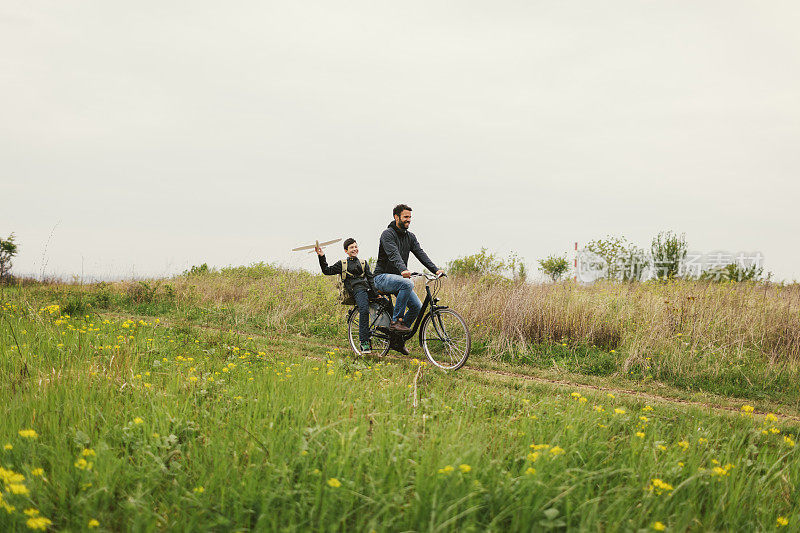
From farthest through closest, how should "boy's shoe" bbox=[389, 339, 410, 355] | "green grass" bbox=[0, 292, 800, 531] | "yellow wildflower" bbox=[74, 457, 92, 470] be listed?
"boy's shoe" bbox=[389, 339, 410, 355]
"yellow wildflower" bbox=[74, 457, 92, 470]
"green grass" bbox=[0, 292, 800, 531]

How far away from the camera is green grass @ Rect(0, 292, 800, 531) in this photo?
111 inches

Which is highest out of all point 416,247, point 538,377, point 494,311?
point 416,247

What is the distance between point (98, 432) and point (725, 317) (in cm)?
1025

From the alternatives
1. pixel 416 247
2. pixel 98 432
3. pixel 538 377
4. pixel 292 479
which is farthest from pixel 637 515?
pixel 416 247

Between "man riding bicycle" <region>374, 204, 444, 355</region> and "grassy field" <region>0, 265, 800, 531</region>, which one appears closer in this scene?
"grassy field" <region>0, 265, 800, 531</region>

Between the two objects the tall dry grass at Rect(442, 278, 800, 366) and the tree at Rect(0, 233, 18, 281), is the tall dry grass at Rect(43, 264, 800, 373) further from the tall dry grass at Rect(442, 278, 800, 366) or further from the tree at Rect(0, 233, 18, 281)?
the tree at Rect(0, 233, 18, 281)

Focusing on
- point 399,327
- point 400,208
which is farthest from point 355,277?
point 400,208

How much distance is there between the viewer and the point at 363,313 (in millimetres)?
8938

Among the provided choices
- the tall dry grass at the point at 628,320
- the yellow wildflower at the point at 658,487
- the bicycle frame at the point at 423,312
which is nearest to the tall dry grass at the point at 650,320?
the tall dry grass at the point at 628,320

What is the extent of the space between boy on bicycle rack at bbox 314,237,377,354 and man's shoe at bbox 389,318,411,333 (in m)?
0.62

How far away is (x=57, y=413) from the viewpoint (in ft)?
13.6

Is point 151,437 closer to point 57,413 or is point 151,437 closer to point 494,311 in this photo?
point 57,413

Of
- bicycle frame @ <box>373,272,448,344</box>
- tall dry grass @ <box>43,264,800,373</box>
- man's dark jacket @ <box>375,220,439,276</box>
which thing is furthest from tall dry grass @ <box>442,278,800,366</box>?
man's dark jacket @ <box>375,220,439,276</box>

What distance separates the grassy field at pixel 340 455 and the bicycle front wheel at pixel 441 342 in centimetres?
144
